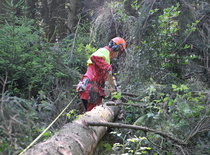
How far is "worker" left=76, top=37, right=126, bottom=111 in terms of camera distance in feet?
15.9

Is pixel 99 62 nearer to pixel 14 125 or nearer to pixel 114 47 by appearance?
pixel 114 47

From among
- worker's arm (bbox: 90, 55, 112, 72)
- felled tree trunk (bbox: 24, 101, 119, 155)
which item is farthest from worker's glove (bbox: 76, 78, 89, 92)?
felled tree trunk (bbox: 24, 101, 119, 155)

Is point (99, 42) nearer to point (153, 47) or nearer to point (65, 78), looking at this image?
point (65, 78)

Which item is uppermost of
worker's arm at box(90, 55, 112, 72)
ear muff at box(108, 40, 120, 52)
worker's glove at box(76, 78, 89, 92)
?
ear muff at box(108, 40, 120, 52)

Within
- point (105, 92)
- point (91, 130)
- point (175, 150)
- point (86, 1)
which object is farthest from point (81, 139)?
point (86, 1)

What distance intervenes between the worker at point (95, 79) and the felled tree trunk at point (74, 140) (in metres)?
1.11

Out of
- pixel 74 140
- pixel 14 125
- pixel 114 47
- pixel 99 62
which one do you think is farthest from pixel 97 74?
pixel 14 125

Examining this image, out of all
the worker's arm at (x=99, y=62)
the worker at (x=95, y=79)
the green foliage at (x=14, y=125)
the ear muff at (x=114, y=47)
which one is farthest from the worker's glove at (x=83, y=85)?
the green foliage at (x=14, y=125)

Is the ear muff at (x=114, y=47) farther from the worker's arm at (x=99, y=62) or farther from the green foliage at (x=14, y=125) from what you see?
the green foliage at (x=14, y=125)

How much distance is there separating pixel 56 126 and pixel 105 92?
1.23m

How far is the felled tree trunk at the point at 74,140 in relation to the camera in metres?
2.24

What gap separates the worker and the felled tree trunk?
111cm

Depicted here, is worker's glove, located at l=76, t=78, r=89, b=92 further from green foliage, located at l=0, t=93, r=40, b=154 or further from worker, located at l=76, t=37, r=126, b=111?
green foliage, located at l=0, t=93, r=40, b=154

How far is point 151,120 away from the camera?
3416 millimetres
